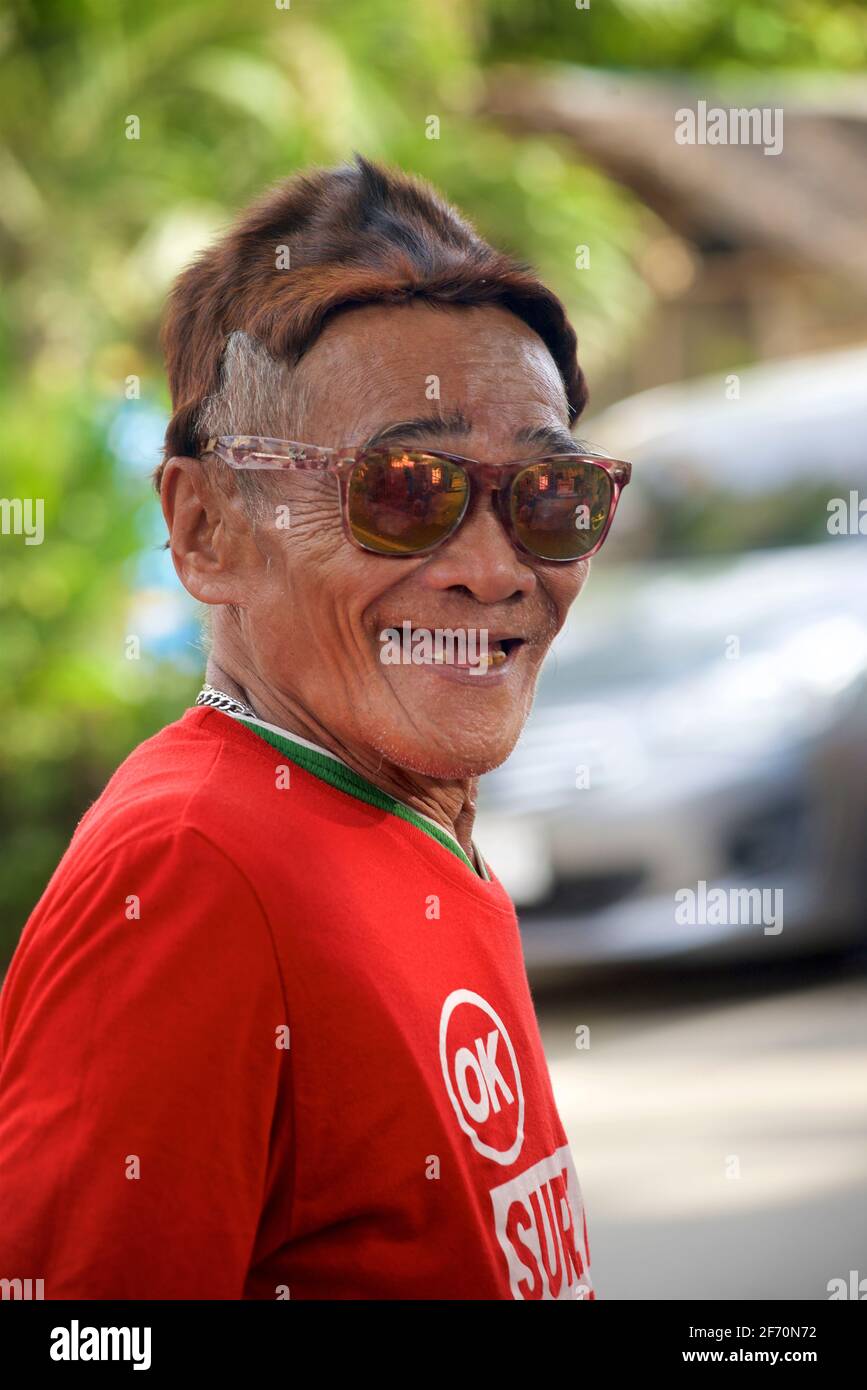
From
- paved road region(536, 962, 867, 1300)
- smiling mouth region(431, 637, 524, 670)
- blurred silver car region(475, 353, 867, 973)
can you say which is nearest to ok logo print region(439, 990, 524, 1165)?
smiling mouth region(431, 637, 524, 670)

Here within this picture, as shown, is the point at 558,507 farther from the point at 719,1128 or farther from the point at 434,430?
the point at 719,1128

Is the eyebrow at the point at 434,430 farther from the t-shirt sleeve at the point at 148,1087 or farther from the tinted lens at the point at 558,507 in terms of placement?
the t-shirt sleeve at the point at 148,1087

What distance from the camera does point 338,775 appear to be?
4.77 feet

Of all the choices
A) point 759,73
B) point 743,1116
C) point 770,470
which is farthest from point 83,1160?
point 759,73

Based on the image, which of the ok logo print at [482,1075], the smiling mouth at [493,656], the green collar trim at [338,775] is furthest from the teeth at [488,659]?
the ok logo print at [482,1075]

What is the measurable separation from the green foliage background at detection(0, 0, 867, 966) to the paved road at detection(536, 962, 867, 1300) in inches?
69.9

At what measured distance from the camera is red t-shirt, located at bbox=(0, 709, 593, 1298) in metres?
1.17

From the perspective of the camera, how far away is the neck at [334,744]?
1.49m

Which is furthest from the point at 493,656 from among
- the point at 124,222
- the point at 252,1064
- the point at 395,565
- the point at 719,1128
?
the point at 124,222

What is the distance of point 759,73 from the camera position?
53.6 feet

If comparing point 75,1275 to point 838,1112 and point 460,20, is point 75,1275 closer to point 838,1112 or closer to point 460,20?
point 838,1112

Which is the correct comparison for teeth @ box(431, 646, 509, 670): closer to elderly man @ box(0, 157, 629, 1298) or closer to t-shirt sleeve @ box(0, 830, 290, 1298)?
elderly man @ box(0, 157, 629, 1298)

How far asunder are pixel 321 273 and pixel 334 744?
398mm
